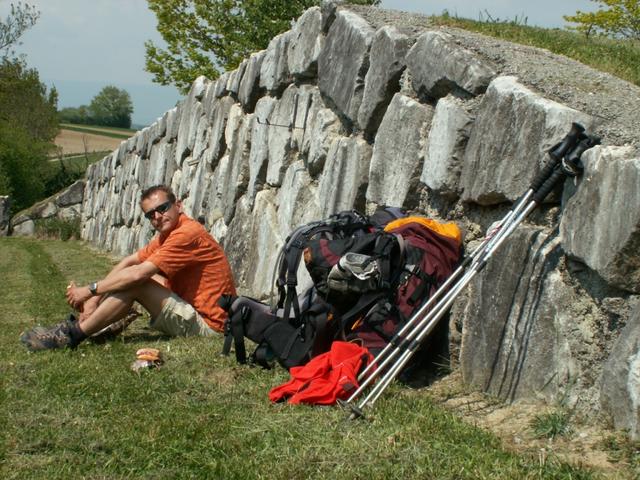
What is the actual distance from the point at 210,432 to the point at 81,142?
61.2 m

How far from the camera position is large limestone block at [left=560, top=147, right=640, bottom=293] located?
325 cm

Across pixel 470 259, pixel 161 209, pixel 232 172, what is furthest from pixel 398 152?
pixel 232 172

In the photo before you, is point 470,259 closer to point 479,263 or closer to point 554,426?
point 479,263

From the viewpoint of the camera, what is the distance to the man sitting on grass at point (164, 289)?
6043 millimetres

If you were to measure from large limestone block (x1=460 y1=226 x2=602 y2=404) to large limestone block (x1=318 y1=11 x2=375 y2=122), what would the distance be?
7.18ft

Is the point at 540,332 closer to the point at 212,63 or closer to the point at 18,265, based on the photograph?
the point at 18,265

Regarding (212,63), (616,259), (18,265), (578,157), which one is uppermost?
(578,157)

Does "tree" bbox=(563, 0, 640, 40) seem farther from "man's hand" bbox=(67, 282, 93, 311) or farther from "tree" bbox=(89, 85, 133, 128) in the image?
"tree" bbox=(89, 85, 133, 128)

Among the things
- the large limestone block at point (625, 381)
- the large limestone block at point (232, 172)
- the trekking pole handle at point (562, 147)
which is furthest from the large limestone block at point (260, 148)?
the large limestone block at point (625, 381)

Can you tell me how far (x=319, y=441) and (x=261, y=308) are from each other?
1727 millimetres

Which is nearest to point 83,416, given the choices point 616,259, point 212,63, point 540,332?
point 540,332

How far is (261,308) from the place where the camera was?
515cm

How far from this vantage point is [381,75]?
5.64 meters

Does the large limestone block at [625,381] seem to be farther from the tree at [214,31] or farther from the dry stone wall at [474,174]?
the tree at [214,31]
